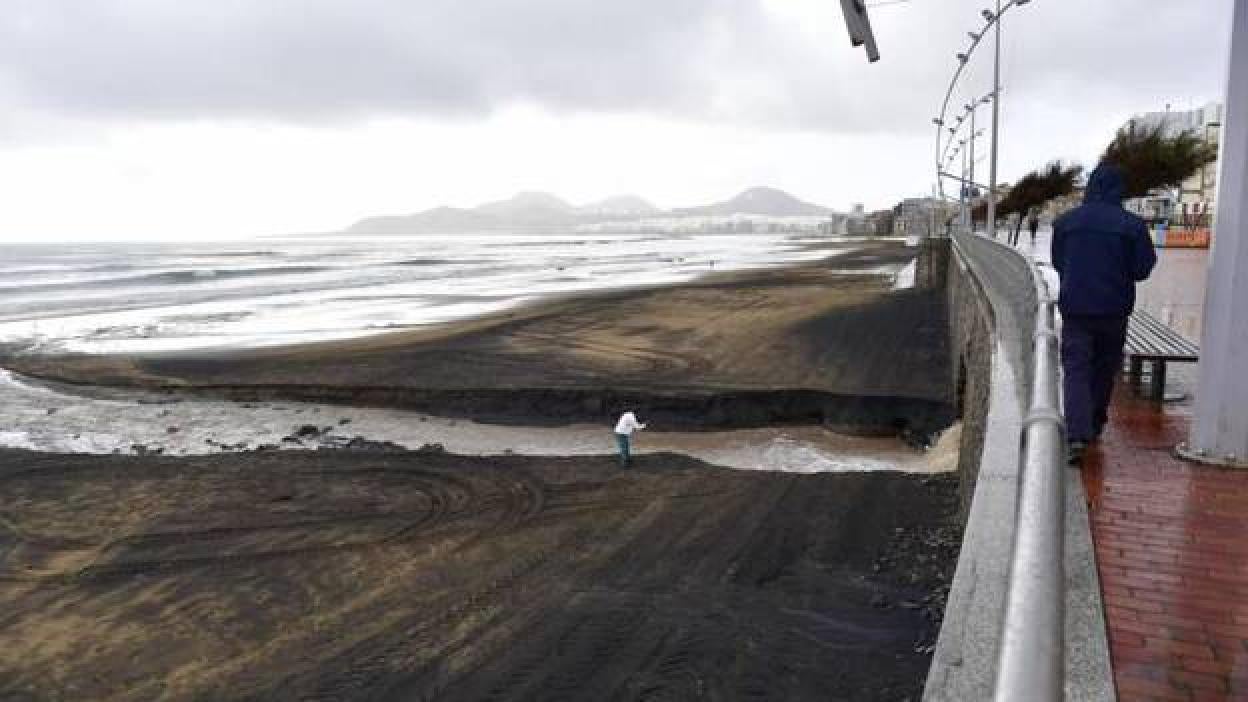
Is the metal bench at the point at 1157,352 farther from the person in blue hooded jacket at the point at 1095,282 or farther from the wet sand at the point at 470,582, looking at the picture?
the wet sand at the point at 470,582

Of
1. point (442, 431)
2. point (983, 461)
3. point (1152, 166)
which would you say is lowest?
point (442, 431)

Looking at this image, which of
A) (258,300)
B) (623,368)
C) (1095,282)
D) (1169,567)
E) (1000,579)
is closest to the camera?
(1000,579)

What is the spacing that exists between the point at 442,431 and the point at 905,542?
329 inches

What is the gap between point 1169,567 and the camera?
358 cm

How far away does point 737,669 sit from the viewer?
574 cm

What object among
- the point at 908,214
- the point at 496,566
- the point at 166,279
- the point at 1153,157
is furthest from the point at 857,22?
the point at 908,214

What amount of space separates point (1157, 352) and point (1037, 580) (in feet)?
19.6

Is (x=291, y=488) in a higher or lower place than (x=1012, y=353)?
lower

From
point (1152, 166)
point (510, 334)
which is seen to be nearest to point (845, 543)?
point (510, 334)

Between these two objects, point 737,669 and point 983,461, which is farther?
point 737,669

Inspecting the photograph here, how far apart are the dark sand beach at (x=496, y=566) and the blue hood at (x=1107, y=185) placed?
319 cm

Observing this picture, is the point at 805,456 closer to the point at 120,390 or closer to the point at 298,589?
the point at 298,589

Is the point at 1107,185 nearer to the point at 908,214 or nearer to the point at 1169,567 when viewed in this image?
the point at 1169,567

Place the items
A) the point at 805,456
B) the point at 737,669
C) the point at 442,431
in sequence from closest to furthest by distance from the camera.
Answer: the point at 737,669
the point at 805,456
the point at 442,431
